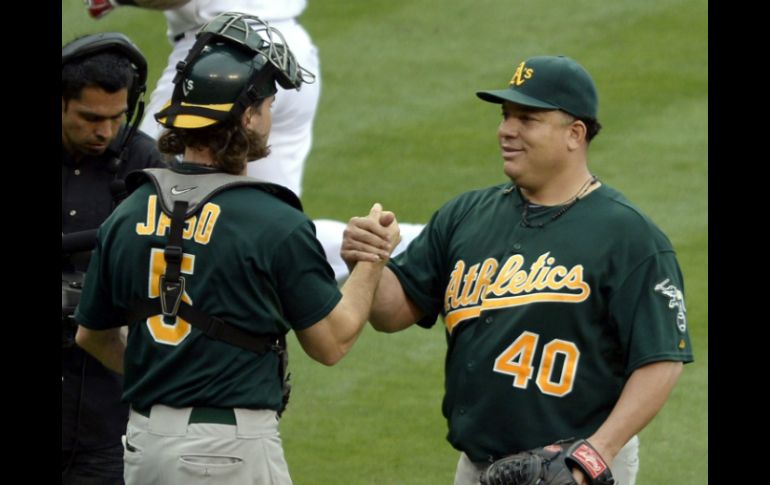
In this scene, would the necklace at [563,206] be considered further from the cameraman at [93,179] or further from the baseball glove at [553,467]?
the cameraman at [93,179]

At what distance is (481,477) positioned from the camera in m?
4.48

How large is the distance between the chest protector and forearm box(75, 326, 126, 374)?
336 millimetres

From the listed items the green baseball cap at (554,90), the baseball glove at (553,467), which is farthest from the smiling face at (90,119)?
the baseball glove at (553,467)

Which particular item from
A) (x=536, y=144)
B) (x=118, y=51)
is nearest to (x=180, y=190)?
(x=536, y=144)

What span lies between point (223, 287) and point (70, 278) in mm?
1234

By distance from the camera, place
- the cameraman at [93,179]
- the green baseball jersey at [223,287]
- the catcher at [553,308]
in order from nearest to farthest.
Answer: the green baseball jersey at [223,287] < the catcher at [553,308] < the cameraman at [93,179]

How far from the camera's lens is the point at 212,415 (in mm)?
4230

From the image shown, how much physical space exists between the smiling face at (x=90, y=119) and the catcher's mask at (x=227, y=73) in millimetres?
883

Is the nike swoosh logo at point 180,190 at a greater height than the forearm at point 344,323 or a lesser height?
greater

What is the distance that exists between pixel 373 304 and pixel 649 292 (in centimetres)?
91

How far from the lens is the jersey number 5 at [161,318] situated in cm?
420

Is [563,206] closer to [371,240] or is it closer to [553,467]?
[371,240]
